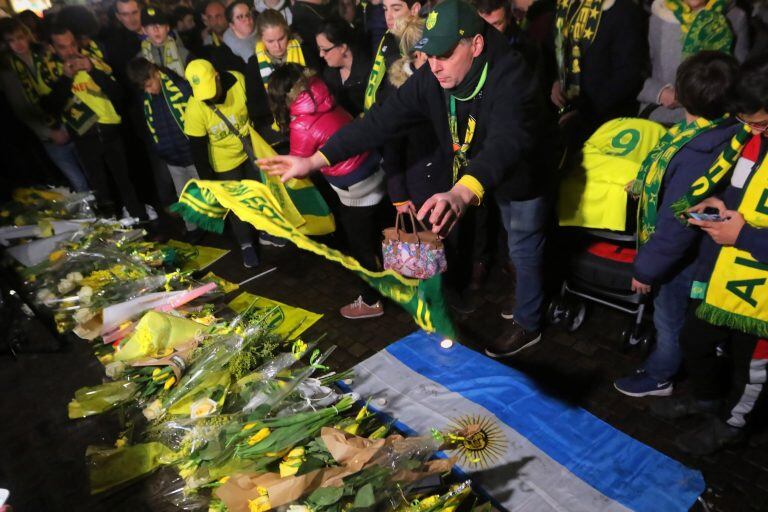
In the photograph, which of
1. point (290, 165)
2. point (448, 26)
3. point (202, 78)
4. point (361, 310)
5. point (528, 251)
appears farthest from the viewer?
point (202, 78)

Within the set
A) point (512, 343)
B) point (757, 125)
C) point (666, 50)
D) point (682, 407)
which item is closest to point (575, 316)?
point (512, 343)

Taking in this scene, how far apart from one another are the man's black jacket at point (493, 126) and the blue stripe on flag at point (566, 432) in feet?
3.47

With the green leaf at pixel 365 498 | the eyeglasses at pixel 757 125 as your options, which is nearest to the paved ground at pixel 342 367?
the green leaf at pixel 365 498

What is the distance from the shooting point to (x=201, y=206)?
3172 mm

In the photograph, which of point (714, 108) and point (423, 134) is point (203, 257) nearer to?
point (423, 134)

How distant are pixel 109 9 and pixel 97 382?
18.8 ft

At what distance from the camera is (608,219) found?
2926 mm

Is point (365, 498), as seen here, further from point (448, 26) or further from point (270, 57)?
point (270, 57)

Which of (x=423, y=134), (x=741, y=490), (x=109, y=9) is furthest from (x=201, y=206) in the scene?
(x=109, y=9)

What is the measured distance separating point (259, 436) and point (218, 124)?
3204 mm

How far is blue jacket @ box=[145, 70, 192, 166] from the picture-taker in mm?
4723

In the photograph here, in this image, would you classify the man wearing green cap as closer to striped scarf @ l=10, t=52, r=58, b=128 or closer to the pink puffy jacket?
the pink puffy jacket

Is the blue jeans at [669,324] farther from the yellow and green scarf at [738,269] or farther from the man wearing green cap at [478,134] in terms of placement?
the man wearing green cap at [478,134]

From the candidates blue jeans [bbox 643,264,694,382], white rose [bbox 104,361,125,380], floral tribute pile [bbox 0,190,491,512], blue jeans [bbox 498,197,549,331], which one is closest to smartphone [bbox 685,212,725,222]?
blue jeans [bbox 643,264,694,382]
